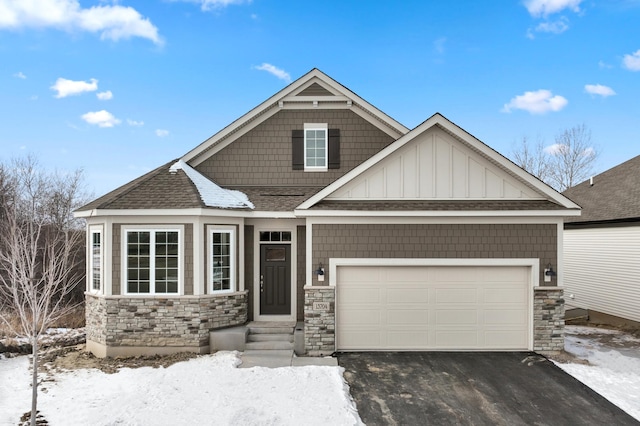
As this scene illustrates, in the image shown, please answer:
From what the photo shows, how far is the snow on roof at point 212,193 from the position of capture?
9.57 meters

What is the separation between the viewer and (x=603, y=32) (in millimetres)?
17656

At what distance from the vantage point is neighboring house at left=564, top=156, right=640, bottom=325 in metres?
12.1

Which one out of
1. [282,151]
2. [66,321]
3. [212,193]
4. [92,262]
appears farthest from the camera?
[66,321]

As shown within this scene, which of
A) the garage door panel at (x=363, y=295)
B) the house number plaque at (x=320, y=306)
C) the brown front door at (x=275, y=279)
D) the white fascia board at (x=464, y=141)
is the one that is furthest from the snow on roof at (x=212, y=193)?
the garage door panel at (x=363, y=295)

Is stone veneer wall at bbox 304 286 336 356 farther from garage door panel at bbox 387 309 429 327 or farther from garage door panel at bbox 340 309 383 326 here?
garage door panel at bbox 387 309 429 327

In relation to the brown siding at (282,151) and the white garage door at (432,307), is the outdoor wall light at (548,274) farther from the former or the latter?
the brown siding at (282,151)

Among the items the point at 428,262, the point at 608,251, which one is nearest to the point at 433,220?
the point at 428,262

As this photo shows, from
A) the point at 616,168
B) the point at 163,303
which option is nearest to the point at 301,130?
the point at 163,303

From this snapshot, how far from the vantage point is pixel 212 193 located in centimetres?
1000

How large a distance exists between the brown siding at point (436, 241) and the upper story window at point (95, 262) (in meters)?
5.35

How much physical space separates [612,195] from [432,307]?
394 inches

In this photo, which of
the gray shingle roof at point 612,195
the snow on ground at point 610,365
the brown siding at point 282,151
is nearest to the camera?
the snow on ground at point 610,365

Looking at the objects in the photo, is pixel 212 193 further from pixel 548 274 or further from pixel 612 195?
pixel 612 195

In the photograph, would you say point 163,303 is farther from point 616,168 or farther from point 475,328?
point 616,168
